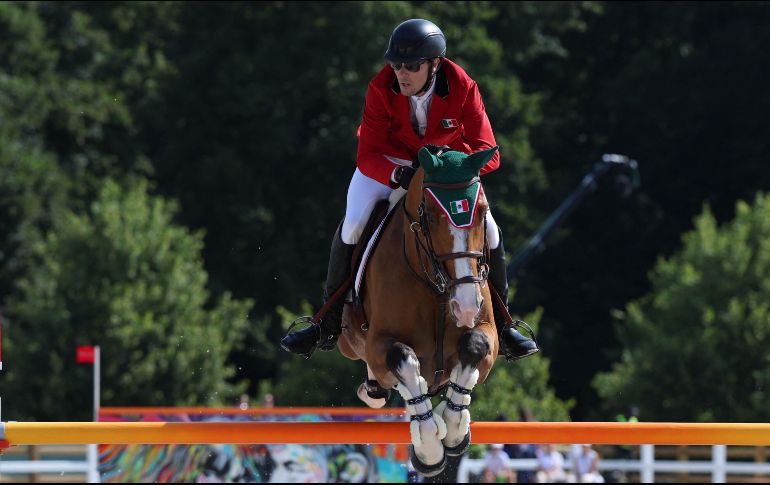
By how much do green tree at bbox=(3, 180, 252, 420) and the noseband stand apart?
20.3 metres

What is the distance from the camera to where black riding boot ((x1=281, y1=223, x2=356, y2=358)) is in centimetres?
881

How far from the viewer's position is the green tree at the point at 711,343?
2584 cm

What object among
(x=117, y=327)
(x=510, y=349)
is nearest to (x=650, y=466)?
(x=510, y=349)

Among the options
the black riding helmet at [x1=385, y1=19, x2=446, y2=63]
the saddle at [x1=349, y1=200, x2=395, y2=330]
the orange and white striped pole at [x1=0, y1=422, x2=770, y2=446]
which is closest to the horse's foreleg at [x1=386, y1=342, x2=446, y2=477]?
the orange and white striped pole at [x1=0, y1=422, x2=770, y2=446]

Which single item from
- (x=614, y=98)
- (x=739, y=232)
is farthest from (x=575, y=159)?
(x=739, y=232)

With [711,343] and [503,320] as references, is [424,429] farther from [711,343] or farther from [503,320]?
[711,343]

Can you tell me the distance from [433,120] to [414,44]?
473 mm

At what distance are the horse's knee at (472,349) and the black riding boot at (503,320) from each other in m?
0.85

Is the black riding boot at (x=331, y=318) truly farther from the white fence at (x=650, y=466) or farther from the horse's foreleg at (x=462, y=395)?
the white fence at (x=650, y=466)

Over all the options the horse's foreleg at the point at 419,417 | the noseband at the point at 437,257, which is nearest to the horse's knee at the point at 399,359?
the horse's foreleg at the point at 419,417

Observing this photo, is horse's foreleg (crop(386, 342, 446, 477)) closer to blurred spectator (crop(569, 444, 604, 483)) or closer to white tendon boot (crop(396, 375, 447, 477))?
white tendon boot (crop(396, 375, 447, 477))

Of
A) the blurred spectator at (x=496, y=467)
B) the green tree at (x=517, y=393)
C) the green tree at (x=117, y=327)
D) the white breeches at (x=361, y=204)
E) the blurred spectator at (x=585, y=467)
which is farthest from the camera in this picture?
the green tree at (x=117, y=327)

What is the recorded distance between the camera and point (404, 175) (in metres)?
8.04

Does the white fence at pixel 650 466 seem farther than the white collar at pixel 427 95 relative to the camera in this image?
Yes
